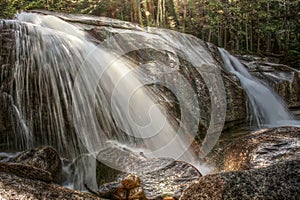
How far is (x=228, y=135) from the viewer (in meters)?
8.62

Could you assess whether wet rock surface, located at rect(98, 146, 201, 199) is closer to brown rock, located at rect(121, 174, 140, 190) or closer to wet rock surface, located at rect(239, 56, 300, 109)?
brown rock, located at rect(121, 174, 140, 190)

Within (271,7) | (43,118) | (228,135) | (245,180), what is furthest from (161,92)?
(271,7)

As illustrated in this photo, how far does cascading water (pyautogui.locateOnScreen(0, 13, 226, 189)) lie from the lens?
653cm

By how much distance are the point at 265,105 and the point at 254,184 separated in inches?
343

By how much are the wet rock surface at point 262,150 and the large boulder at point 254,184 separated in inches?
52.9

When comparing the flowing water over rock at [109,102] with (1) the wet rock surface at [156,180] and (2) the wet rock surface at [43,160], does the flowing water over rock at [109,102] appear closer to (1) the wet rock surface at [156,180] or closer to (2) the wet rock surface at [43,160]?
(1) the wet rock surface at [156,180]

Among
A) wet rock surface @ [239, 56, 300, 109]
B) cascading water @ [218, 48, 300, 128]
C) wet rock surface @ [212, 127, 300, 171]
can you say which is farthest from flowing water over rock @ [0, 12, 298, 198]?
wet rock surface @ [239, 56, 300, 109]

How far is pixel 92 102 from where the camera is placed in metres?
6.97

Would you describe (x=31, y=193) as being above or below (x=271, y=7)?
below

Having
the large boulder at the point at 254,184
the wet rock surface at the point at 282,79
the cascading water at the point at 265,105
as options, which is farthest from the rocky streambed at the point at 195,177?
the wet rock surface at the point at 282,79

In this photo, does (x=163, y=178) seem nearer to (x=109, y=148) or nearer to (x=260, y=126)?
(x=109, y=148)

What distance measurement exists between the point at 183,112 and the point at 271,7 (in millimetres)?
22131

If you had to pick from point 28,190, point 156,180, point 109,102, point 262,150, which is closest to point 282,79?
point 109,102

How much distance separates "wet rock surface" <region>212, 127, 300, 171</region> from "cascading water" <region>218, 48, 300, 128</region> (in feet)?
14.9
